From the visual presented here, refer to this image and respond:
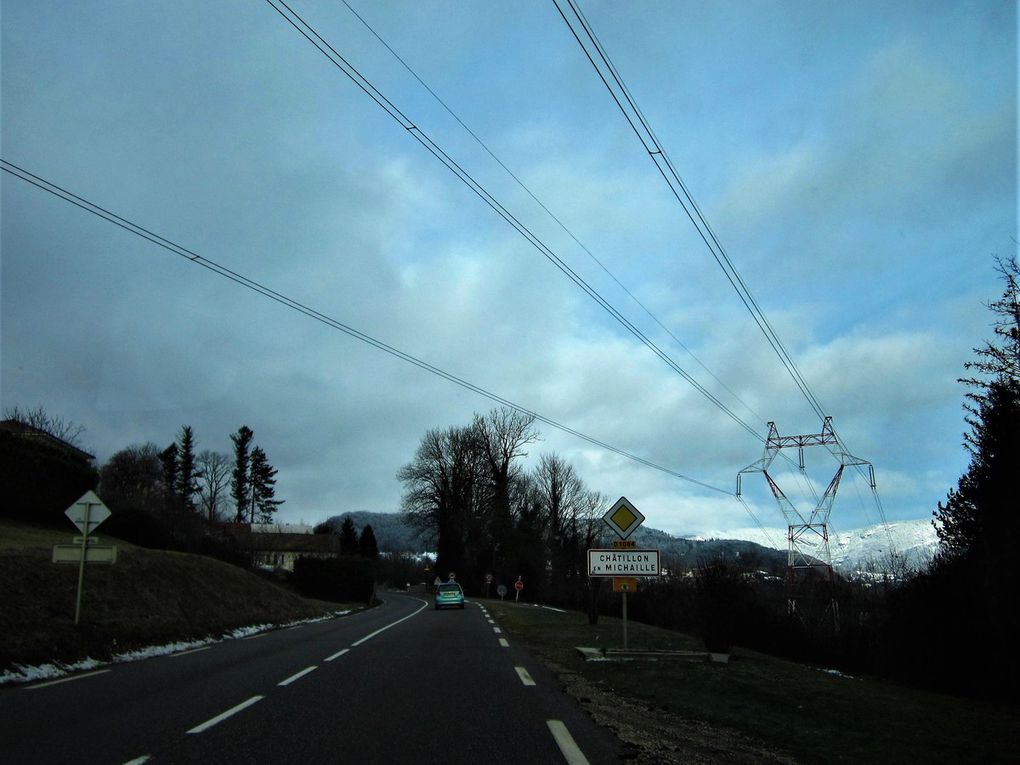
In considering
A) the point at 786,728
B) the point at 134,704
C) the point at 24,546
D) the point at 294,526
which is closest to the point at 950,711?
the point at 786,728

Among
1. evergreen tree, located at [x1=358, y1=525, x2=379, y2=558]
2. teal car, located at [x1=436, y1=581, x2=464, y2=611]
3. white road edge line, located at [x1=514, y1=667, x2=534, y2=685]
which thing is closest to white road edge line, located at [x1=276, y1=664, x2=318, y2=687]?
white road edge line, located at [x1=514, y1=667, x2=534, y2=685]

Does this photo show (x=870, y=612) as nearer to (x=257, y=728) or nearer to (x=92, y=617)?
(x=257, y=728)

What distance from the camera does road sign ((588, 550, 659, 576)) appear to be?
17.0 m

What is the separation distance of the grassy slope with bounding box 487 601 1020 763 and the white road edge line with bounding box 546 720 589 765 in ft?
2.26

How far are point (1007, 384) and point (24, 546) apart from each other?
89.9ft

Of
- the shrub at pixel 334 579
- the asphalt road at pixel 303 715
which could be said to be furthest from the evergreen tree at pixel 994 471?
the shrub at pixel 334 579

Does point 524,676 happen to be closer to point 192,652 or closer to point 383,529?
point 192,652

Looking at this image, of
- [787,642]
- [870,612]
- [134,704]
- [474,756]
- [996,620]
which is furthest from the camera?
[787,642]

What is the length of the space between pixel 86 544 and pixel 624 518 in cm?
1256

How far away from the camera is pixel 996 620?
14.2 metres

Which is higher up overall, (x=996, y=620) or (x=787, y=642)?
(x=996, y=620)

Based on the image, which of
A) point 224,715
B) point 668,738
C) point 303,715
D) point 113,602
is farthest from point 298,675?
point 113,602

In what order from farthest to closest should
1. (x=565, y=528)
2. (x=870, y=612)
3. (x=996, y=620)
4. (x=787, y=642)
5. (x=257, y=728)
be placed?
(x=565, y=528)
(x=787, y=642)
(x=870, y=612)
(x=996, y=620)
(x=257, y=728)

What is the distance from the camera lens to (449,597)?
4553cm
